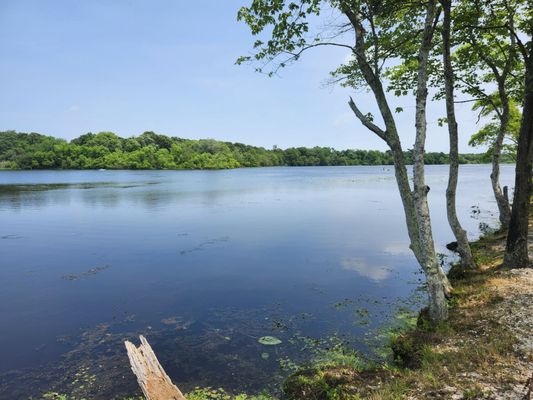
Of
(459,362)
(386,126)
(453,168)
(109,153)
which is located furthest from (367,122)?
(109,153)

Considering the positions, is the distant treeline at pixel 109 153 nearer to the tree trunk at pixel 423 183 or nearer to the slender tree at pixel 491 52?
the slender tree at pixel 491 52

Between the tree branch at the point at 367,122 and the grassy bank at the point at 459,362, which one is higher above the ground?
the tree branch at the point at 367,122

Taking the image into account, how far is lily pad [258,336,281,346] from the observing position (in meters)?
9.33

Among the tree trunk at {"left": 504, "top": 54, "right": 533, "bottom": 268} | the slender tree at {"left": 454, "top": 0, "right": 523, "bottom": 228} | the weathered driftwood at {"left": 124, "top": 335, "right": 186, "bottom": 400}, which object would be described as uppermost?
the slender tree at {"left": 454, "top": 0, "right": 523, "bottom": 228}

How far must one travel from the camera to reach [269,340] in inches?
375

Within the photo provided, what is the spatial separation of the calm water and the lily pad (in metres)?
0.18

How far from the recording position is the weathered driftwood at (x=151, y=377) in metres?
5.95

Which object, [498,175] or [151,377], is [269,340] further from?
[498,175]

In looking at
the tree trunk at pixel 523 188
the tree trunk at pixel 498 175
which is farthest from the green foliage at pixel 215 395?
the tree trunk at pixel 498 175

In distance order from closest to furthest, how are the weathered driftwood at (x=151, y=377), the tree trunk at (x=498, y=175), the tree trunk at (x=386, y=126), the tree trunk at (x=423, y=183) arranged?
1. the weathered driftwood at (x=151, y=377)
2. the tree trunk at (x=423, y=183)
3. the tree trunk at (x=386, y=126)
4. the tree trunk at (x=498, y=175)

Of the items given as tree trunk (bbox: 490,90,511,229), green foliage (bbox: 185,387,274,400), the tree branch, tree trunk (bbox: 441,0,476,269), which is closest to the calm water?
green foliage (bbox: 185,387,274,400)

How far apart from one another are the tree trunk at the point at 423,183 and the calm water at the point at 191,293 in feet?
6.88

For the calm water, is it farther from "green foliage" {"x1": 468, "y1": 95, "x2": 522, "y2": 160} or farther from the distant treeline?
the distant treeline

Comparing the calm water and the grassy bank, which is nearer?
the grassy bank
